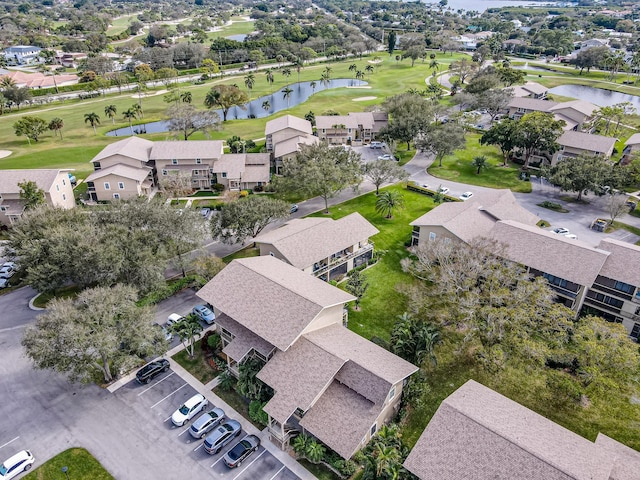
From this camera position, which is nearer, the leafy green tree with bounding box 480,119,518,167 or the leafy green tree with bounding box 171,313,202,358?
the leafy green tree with bounding box 171,313,202,358

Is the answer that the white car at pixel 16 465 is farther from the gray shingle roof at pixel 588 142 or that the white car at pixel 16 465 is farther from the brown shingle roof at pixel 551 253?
the gray shingle roof at pixel 588 142

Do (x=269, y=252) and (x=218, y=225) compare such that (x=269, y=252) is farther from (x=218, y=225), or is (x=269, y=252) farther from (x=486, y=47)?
(x=486, y=47)

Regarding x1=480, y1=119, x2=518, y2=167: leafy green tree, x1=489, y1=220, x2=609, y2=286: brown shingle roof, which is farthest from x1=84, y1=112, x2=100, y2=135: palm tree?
x1=489, y1=220, x2=609, y2=286: brown shingle roof

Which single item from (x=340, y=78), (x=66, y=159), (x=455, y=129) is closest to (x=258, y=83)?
(x=340, y=78)

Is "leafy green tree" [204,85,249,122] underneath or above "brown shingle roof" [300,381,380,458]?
above

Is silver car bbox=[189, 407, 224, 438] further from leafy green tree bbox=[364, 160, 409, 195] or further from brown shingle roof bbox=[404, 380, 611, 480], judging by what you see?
leafy green tree bbox=[364, 160, 409, 195]

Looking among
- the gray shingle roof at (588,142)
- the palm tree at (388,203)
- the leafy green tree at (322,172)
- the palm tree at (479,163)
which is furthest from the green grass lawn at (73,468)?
the gray shingle roof at (588,142)

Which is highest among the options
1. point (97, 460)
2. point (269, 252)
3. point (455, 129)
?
point (455, 129)
